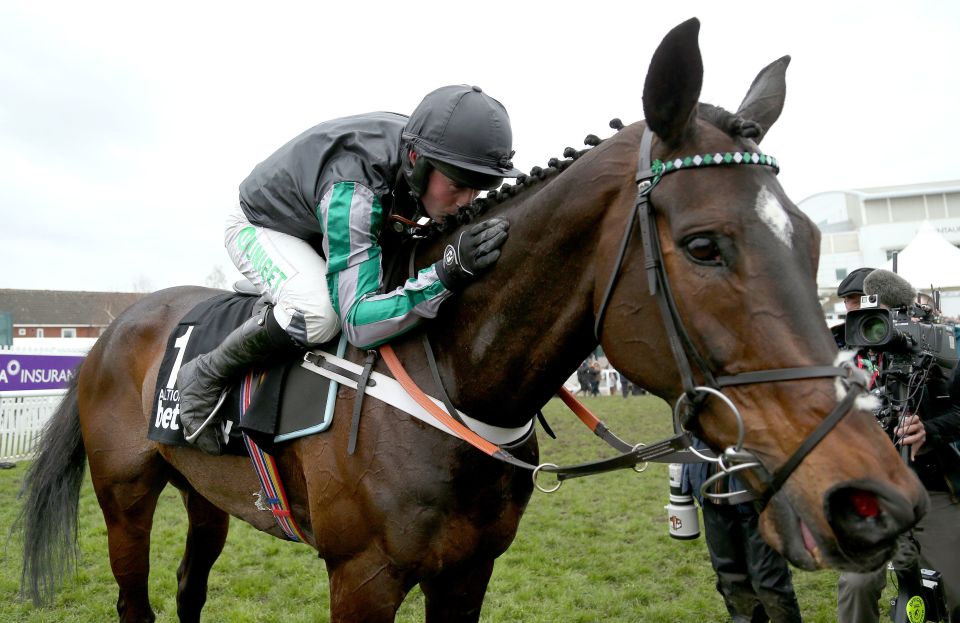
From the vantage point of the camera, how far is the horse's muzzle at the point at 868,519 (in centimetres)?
144

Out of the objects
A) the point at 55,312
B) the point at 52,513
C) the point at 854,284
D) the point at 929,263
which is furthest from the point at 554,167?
the point at 55,312

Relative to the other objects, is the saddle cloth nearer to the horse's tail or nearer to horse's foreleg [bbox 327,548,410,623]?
horse's foreleg [bbox 327,548,410,623]

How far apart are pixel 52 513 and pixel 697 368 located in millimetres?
4354


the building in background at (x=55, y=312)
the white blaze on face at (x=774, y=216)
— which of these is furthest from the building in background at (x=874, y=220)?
the building in background at (x=55, y=312)

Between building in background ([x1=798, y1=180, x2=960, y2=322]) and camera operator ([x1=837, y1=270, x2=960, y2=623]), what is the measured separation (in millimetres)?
28980

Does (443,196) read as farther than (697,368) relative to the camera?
Yes

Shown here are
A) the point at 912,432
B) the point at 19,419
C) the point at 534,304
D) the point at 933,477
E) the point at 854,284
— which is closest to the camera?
the point at 534,304

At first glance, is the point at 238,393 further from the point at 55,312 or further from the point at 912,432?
the point at 55,312

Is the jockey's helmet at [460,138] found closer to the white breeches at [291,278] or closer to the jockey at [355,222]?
the jockey at [355,222]

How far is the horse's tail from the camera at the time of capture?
14.4ft

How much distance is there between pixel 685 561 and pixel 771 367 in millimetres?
5708

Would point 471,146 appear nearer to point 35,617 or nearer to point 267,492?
point 267,492

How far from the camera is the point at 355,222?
2465 mm

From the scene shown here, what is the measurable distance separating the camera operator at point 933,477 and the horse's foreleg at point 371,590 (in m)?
2.96
